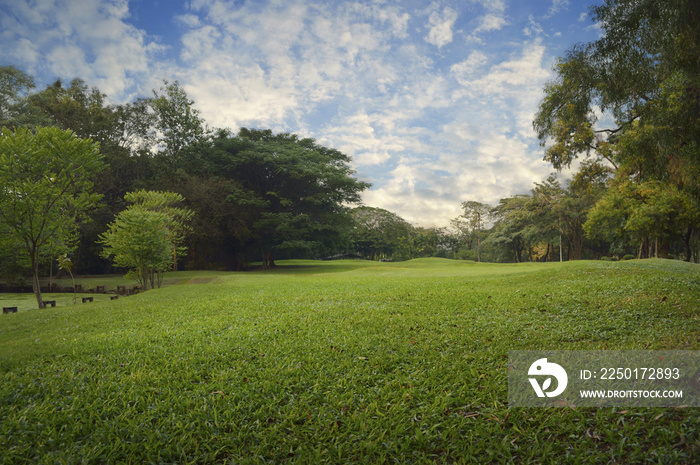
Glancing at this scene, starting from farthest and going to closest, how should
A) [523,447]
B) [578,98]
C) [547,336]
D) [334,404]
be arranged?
[578,98], [547,336], [334,404], [523,447]

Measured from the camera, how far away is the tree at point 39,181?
11.5 metres

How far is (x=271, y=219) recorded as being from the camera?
97.5 ft

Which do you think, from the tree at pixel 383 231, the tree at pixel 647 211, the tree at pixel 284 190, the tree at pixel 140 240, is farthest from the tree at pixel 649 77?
the tree at pixel 383 231

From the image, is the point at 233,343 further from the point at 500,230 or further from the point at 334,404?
the point at 500,230

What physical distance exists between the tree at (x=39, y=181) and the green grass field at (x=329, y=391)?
6.33m

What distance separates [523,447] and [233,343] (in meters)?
4.22

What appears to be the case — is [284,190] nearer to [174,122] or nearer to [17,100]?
[174,122]

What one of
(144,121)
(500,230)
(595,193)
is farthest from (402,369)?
(500,230)

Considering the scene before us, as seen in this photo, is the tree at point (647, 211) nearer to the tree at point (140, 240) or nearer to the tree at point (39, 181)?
the tree at point (140, 240)

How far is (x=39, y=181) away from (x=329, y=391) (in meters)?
14.0

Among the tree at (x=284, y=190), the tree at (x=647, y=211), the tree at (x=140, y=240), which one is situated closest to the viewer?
the tree at (x=140, y=240)

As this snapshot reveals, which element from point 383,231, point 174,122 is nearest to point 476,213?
point 383,231

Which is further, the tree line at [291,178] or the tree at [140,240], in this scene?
the tree at [140,240]

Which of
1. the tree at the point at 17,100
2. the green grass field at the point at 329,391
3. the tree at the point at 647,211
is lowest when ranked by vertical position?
the green grass field at the point at 329,391
